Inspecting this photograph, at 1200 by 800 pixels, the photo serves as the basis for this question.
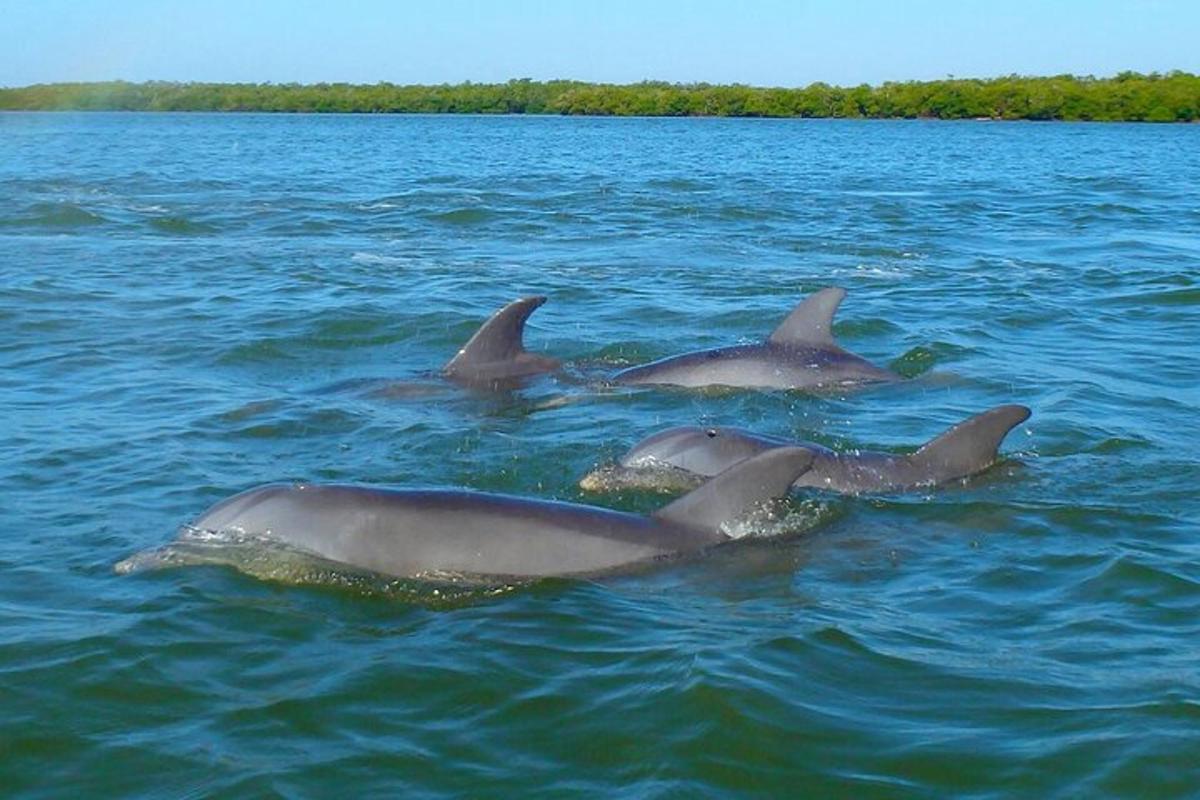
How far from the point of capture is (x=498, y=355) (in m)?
13.5

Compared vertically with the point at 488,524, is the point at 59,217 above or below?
below

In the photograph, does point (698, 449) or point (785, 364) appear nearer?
point (698, 449)

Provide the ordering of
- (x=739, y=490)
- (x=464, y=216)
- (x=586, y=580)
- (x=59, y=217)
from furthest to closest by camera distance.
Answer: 1. (x=464, y=216)
2. (x=59, y=217)
3. (x=739, y=490)
4. (x=586, y=580)

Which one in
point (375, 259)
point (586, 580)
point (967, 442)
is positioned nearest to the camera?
point (586, 580)

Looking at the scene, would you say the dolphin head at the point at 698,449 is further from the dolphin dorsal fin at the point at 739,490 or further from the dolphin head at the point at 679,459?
the dolphin dorsal fin at the point at 739,490

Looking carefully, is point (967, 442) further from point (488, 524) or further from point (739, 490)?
point (488, 524)

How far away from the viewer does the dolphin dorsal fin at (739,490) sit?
319 inches

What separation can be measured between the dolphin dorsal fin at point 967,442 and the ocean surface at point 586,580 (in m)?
0.16

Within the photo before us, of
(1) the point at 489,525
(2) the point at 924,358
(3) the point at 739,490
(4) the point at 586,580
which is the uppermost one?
(3) the point at 739,490

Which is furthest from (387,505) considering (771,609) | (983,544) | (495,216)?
(495,216)

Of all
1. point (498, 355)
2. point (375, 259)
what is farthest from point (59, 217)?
point (498, 355)

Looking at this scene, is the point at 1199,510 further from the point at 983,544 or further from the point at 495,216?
the point at 495,216

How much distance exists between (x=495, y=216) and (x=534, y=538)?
23166 millimetres

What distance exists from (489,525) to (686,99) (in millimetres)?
115136
